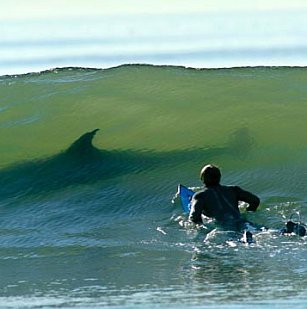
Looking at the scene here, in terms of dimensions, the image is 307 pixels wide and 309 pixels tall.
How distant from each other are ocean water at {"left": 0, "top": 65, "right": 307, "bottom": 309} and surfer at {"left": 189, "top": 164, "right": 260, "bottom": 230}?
7.7 inches

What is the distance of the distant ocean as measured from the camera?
35.7ft

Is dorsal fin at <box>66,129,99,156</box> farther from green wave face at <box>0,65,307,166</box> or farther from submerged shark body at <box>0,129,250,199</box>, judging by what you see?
green wave face at <box>0,65,307,166</box>

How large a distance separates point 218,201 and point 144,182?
226cm

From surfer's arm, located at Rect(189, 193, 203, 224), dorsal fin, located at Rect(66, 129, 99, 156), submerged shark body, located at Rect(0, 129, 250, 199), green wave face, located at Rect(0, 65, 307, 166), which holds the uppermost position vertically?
green wave face, located at Rect(0, 65, 307, 166)

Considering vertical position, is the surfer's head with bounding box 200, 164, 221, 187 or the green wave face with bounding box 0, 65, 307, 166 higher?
the green wave face with bounding box 0, 65, 307, 166

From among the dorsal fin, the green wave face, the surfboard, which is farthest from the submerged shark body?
the surfboard

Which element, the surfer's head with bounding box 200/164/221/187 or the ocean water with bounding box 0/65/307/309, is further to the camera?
the surfer's head with bounding box 200/164/221/187

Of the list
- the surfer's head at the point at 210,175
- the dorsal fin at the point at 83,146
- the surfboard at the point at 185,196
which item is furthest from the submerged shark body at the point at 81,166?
the surfer's head at the point at 210,175

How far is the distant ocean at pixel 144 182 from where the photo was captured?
1088 centimetres

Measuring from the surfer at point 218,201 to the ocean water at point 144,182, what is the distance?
20 cm

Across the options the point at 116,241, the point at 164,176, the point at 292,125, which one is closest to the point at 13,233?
the point at 116,241

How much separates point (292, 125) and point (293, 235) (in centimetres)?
507

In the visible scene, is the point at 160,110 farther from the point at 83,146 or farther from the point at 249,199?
the point at 249,199

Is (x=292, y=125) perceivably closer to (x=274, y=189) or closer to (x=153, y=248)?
(x=274, y=189)
